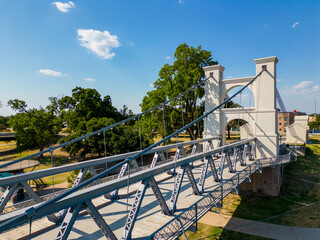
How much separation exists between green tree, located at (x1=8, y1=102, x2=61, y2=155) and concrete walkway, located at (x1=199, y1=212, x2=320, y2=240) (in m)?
21.8

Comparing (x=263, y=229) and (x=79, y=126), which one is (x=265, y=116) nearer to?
(x=263, y=229)

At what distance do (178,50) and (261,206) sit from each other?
1454cm

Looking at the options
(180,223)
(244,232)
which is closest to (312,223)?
(244,232)

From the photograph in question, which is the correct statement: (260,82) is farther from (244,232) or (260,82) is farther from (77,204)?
(77,204)

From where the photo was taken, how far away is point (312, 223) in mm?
10812

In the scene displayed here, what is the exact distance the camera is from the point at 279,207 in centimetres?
1266

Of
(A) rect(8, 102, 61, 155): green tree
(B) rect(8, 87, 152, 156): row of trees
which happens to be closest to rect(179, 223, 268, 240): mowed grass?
(B) rect(8, 87, 152, 156): row of trees

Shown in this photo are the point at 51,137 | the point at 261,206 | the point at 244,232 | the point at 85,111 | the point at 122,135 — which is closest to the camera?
the point at 244,232

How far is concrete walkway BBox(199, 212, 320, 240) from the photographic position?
9750 millimetres

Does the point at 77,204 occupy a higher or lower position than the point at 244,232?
higher

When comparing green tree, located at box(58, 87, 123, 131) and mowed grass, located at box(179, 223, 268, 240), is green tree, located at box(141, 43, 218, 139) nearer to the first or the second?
mowed grass, located at box(179, 223, 268, 240)

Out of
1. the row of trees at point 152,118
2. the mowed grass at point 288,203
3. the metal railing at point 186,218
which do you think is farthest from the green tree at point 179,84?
the metal railing at point 186,218

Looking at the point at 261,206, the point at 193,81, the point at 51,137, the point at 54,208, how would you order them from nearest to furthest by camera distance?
the point at 54,208, the point at 261,206, the point at 193,81, the point at 51,137

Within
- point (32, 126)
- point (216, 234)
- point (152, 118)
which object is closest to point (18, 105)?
point (32, 126)
